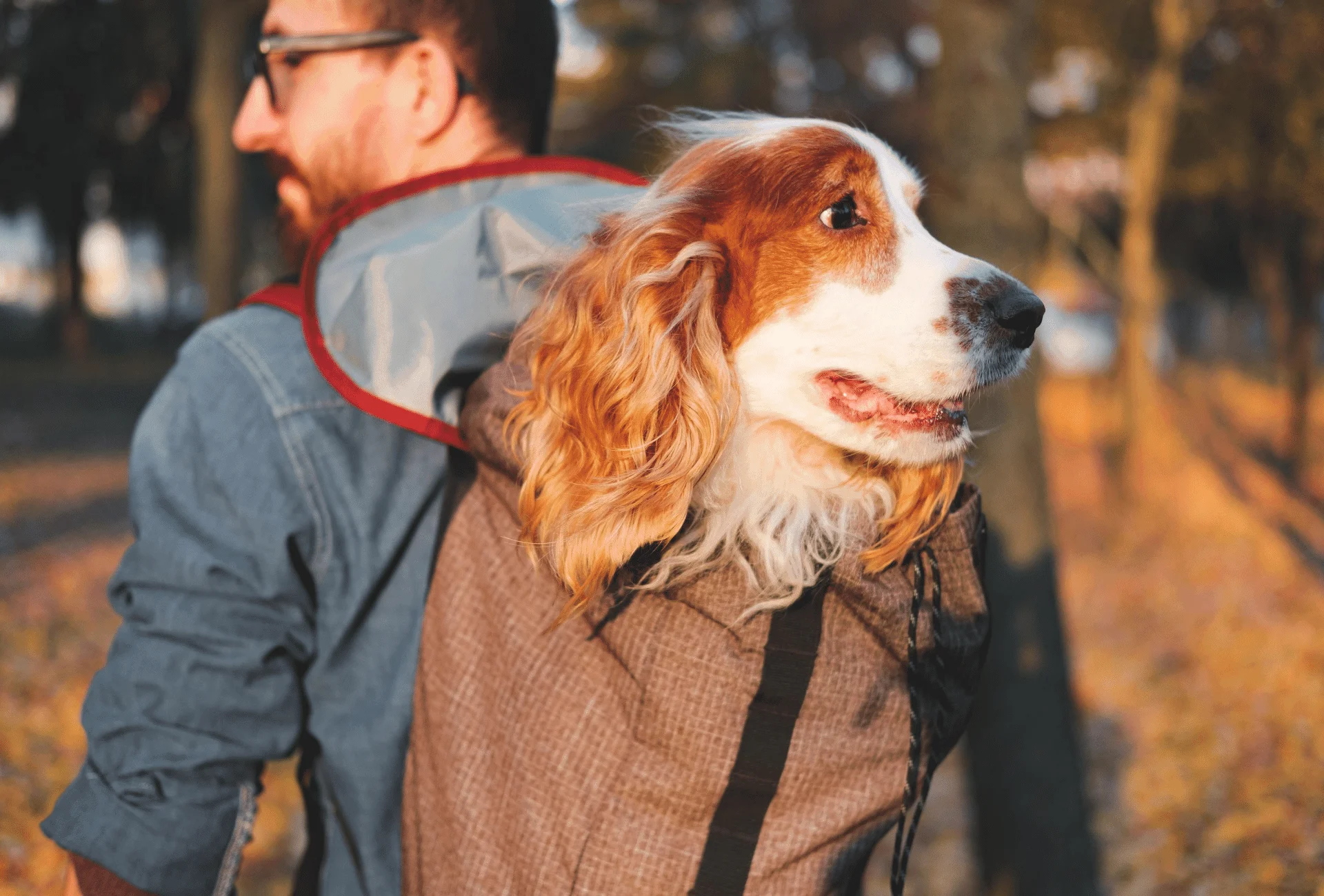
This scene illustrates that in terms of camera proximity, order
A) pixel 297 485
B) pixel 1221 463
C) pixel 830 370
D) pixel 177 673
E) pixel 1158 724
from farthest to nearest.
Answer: pixel 1221 463 → pixel 1158 724 → pixel 830 370 → pixel 297 485 → pixel 177 673

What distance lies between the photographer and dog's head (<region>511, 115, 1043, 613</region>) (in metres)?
1.59

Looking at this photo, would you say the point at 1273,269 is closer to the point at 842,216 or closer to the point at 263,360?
the point at 842,216

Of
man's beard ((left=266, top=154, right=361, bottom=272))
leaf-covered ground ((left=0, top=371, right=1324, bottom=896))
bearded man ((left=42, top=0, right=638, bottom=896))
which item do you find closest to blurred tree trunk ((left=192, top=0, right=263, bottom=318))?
leaf-covered ground ((left=0, top=371, right=1324, bottom=896))

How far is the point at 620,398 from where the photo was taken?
1.63 meters

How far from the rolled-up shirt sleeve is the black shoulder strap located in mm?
741

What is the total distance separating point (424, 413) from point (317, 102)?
682 mm

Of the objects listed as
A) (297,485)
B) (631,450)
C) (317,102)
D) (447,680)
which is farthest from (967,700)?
(317,102)

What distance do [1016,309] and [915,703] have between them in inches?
28.4

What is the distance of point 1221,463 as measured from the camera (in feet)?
46.0

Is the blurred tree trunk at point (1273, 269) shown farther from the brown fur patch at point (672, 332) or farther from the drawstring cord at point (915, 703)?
the drawstring cord at point (915, 703)

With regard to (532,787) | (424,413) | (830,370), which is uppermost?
(830,370)

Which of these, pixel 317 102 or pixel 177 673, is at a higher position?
pixel 317 102

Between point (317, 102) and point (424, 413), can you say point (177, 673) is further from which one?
point (317, 102)

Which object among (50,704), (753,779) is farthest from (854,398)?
(50,704)
